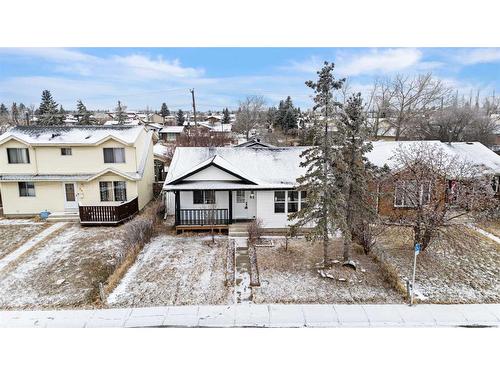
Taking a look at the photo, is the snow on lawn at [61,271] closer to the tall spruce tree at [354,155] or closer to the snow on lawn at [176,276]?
the snow on lawn at [176,276]

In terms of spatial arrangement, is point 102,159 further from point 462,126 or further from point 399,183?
point 462,126

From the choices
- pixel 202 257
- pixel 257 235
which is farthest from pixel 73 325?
pixel 257 235

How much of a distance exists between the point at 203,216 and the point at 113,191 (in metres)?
6.64

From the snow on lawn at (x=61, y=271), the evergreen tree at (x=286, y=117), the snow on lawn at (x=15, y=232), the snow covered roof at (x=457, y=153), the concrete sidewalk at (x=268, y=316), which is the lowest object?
the concrete sidewalk at (x=268, y=316)

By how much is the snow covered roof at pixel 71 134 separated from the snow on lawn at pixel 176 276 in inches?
305

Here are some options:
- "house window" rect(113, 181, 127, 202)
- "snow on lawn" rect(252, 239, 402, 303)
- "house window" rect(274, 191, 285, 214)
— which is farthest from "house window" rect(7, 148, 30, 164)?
"snow on lawn" rect(252, 239, 402, 303)

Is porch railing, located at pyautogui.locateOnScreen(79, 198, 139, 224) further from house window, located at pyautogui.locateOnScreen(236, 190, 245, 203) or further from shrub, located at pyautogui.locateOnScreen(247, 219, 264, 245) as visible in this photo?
shrub, located at pyautogui.locateOnScreen(247, 219, 264, 245)

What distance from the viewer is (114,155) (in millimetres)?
19922

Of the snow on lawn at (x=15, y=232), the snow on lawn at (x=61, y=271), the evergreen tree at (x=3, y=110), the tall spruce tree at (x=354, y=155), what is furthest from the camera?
the evergreen tree at (x=3, y=110)

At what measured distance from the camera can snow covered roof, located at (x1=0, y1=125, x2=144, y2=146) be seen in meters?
19.3

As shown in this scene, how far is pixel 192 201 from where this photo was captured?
17.1 meters

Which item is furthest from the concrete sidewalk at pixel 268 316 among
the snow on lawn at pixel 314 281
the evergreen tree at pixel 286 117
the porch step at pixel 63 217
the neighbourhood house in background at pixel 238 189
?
the evergreen tree at pixel 286 117

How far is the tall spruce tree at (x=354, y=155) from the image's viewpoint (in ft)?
36.7

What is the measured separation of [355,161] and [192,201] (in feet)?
29.0
